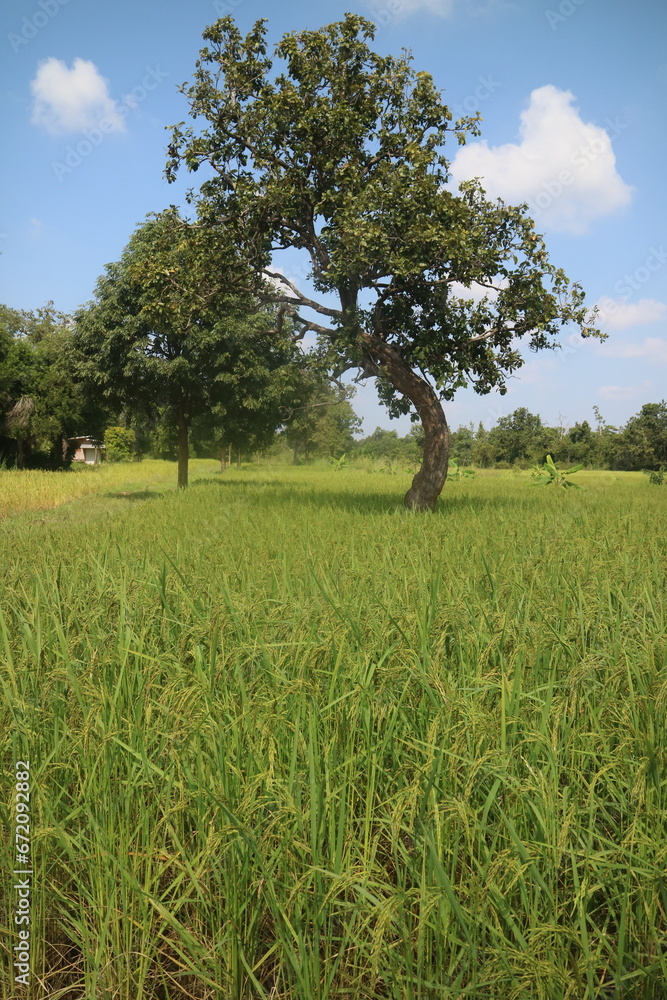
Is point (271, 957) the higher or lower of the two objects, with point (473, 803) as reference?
lower

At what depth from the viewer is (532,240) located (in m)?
13.8

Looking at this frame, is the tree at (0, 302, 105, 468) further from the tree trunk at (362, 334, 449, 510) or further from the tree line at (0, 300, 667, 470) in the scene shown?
the tree trunk at (362, 334, 449, 510)

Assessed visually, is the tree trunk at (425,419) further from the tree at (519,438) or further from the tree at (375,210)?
the tree at (519,438)

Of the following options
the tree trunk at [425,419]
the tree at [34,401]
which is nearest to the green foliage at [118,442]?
the tree at [34,401]

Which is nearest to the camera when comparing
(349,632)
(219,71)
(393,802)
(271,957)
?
(271,957)

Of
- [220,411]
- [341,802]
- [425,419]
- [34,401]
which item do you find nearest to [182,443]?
[220,411]

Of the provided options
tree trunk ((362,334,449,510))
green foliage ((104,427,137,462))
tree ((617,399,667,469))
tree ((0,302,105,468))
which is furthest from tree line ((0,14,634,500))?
green foliage ((104,427,137,462))

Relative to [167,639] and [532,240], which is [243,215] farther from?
[167,639]

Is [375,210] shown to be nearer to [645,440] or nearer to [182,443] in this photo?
[182,443]

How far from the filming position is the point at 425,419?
14.9 m

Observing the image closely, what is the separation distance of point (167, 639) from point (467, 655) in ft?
6.27

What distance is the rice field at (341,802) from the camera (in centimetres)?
207

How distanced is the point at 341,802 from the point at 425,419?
1312 cm

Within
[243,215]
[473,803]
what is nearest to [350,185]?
[243,215]
